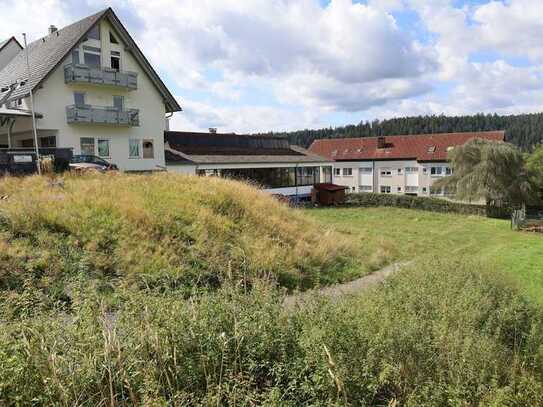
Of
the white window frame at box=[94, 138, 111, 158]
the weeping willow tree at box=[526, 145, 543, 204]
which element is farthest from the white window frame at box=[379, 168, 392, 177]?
the white window frame at box=[94, 138, 111, 158]

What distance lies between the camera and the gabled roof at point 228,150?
3547 cm

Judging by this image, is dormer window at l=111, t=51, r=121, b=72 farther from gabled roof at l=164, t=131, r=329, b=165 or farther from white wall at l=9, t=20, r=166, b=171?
gabled roof at l=164, t=131, r=329, b=165

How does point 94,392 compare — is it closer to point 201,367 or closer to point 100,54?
point 201,367

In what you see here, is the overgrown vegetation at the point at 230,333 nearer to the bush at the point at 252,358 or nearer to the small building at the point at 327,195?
the bush at the point at 252,358

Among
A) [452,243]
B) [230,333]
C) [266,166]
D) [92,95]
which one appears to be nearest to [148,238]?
[230,333]

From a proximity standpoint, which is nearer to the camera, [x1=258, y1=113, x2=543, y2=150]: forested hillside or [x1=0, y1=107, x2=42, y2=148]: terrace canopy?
[x1=0, y1=107, x2=42, y2=148]: terrace canopy

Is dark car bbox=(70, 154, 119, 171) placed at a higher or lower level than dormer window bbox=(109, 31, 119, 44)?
lower

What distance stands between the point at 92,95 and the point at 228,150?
41.2ft

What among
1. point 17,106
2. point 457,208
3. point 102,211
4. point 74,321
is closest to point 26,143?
point 17,106

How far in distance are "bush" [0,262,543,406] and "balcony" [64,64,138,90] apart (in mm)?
27840

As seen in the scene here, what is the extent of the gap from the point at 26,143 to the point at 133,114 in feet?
25.9

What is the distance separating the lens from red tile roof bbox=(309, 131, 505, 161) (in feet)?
187

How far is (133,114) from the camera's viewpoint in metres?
32.2

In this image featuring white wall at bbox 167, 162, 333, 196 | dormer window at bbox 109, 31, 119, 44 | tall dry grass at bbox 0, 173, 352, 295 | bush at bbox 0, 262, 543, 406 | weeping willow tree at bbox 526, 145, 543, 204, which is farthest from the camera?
weeping willow tree at bbox 526, 145, 543, 204
